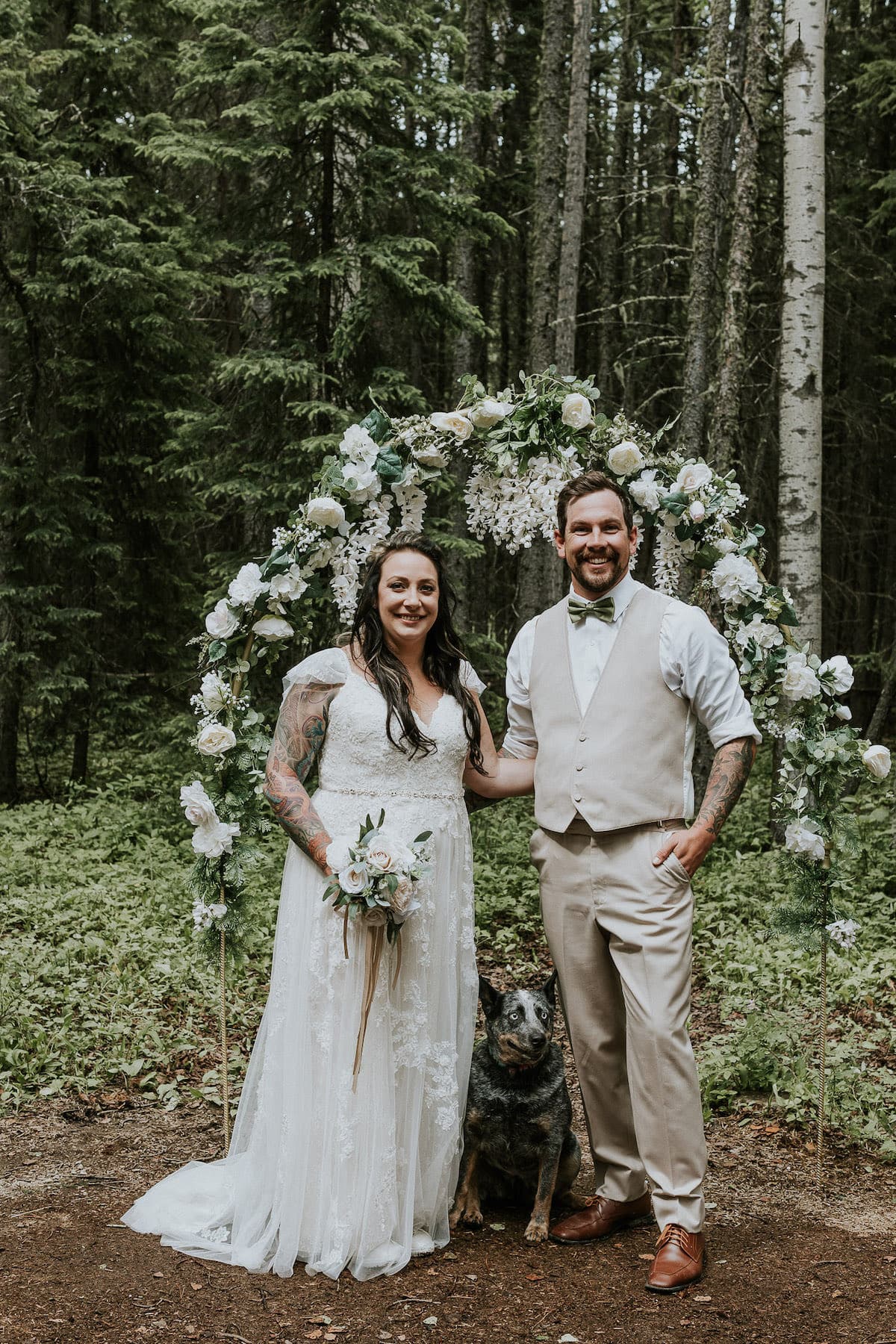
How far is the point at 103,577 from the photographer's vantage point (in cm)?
1243

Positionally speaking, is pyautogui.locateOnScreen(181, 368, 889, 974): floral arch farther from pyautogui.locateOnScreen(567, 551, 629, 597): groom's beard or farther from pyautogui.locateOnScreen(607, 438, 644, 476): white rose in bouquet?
pyautogui.locateOnScreen(567, 551, 629, 597): groom's beard

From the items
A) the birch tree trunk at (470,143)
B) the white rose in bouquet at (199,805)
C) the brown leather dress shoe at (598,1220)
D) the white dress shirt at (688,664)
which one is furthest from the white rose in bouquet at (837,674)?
the birch tree trunk at (470,143)

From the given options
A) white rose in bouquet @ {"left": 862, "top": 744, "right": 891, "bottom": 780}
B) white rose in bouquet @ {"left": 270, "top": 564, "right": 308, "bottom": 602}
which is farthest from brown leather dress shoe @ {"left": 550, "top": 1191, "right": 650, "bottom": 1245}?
white rose in bouquet @ {"left": 270, "top": 564, "right": 308, "bottom": 602}

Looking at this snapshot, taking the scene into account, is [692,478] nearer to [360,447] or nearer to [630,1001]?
[360,447]

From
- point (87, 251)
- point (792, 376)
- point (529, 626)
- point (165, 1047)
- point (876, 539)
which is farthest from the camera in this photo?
point (876, 539)

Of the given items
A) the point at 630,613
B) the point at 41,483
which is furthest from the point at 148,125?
the point at 630,613

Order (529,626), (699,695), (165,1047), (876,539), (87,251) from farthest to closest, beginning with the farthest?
1. (876,539)
2. (87,251)
3. (165,1047)
4. (529,626)
5. (699,695)

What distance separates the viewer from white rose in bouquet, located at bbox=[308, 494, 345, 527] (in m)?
4.56

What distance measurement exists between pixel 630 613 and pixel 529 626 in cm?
46

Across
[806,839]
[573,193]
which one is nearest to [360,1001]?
[806,839]

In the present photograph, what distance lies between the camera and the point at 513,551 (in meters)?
4.74

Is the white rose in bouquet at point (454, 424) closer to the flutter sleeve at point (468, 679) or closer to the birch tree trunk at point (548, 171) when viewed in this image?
the flutter sleeve at point (468, 679)

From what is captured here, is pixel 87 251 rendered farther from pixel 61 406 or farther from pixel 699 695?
pixel 699 695

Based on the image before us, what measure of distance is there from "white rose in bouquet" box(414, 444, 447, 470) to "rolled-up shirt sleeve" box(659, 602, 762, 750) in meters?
1.26
